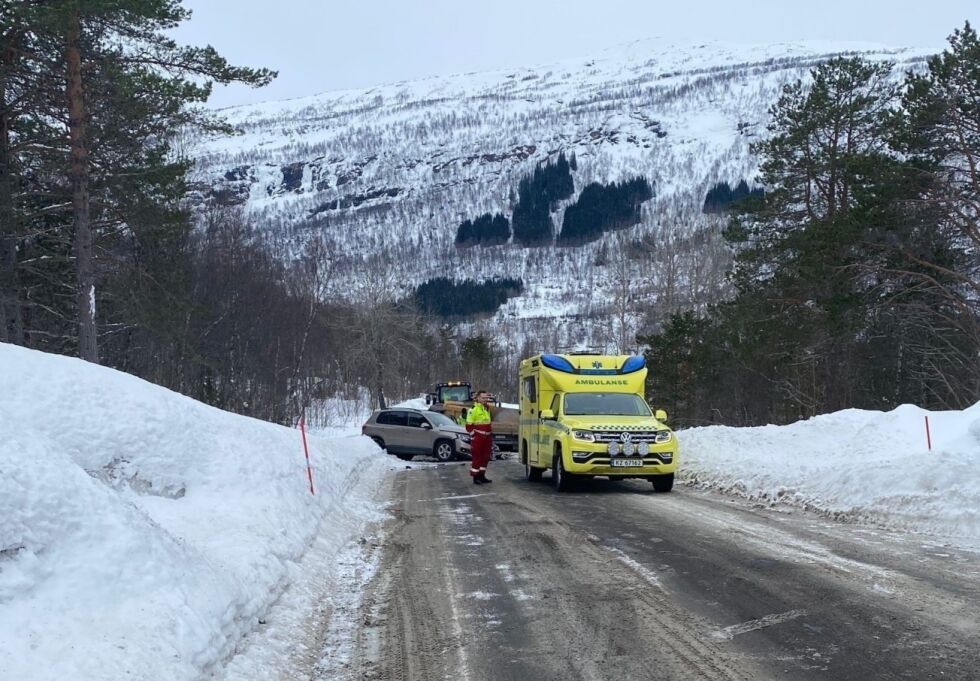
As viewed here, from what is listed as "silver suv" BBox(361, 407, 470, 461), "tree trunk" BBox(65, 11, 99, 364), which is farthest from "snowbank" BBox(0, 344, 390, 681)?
"silver suv" BBox(361, 407, 470, 461)

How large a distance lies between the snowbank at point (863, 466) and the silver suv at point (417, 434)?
Result: 7.56 meters

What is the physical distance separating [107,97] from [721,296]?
48.5 m

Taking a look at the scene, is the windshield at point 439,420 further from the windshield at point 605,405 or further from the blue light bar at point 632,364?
the windshield at point 605,405

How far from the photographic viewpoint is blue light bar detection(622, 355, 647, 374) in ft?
58.1

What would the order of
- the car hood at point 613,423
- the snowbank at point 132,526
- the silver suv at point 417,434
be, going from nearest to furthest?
the snowbank at point 132,526 < the car hood at point 613,423 < the silver suv at point 417,434

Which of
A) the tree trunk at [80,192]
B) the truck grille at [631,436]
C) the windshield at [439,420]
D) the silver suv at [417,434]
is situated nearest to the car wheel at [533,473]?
the truck grille at [631,436]

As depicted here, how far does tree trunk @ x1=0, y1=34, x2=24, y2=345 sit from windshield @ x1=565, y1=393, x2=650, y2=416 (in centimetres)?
1418

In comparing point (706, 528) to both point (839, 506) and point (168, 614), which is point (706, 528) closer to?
point (839, 506)

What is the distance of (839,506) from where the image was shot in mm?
12102

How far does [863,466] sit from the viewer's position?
12914mm

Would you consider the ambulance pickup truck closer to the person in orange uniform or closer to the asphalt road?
the person in orange uniform

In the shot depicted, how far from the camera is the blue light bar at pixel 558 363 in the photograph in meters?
17.6

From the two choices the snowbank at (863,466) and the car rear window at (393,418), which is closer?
the snowbank at (863,466)

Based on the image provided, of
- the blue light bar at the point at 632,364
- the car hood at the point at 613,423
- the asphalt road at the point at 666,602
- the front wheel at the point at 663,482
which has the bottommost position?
the asphalt road at the point at 666,602
